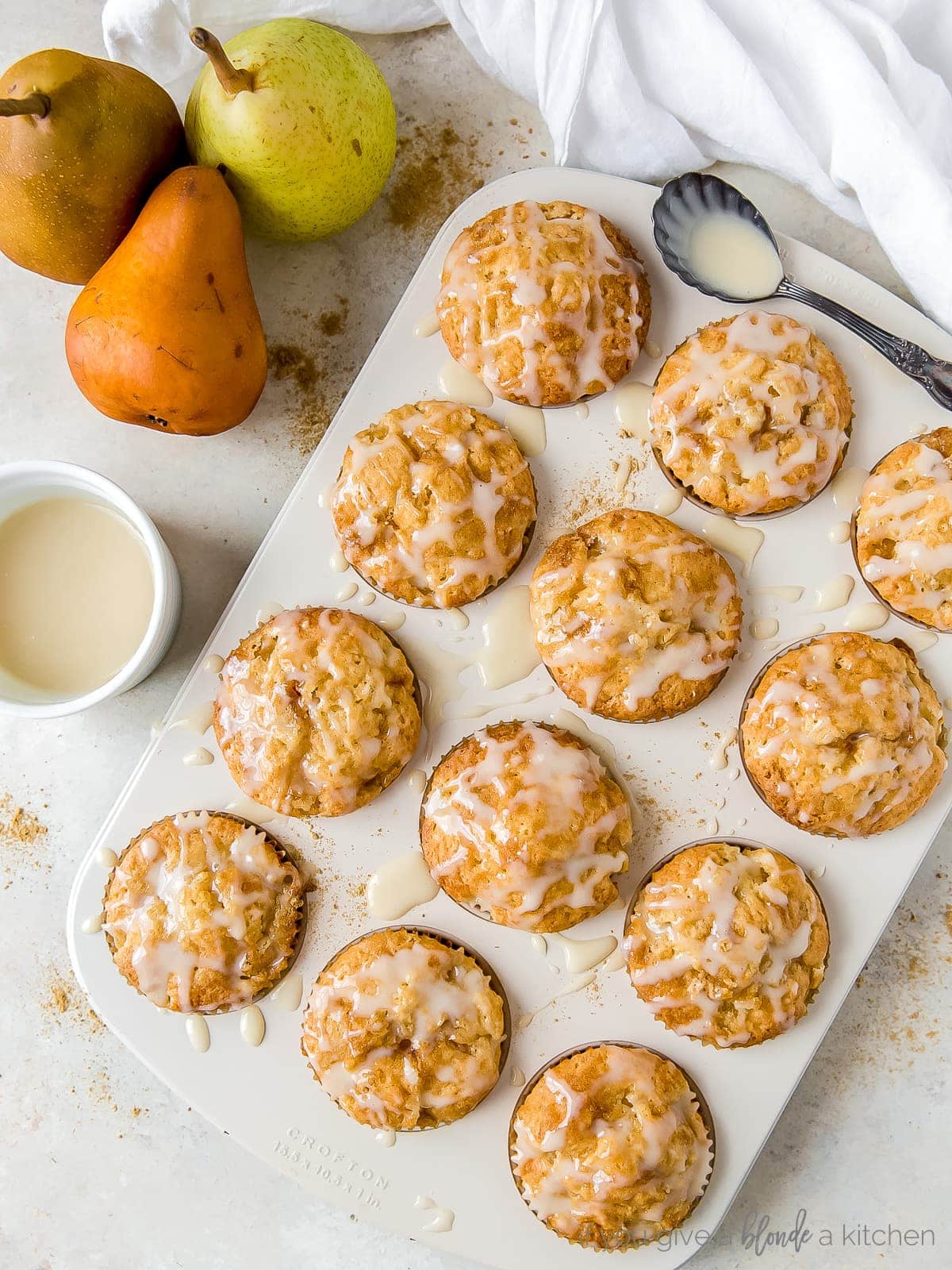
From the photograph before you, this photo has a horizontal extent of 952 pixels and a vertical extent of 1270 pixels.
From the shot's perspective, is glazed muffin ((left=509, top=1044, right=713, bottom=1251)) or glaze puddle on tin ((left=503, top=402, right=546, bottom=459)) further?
glaze puddle on tin ((left=503, top=402, right=546, bottom=459))

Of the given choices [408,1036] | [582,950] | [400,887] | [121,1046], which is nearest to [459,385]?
[400,887]

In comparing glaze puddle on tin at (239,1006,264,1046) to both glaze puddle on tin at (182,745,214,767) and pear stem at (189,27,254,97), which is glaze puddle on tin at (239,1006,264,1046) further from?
pear stem at (189,27,254,97)

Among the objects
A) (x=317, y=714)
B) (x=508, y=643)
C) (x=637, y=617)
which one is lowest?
(x=317, y=714)

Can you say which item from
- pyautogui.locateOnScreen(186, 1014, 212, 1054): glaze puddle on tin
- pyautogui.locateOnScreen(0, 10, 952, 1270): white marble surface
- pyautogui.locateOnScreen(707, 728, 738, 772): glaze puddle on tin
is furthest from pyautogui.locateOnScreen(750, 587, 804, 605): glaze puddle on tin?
pyautogui.locateOnScreen(186, 1014, 212, 1054): glaze puddle on tin

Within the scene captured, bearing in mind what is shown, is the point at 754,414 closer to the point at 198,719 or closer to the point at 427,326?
the point at 427,326

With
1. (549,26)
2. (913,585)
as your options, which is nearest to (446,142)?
(549,26)
